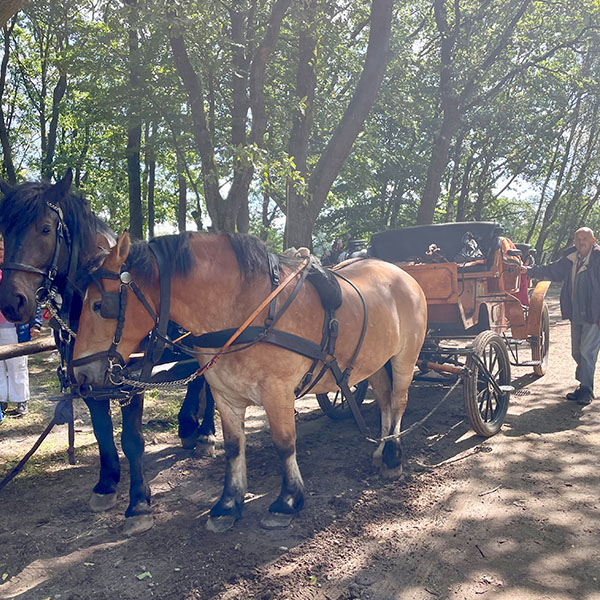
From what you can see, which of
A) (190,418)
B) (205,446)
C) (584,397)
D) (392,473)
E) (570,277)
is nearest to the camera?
(392,473)

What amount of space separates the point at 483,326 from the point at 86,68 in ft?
28.1

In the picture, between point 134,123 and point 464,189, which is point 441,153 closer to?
point 134,123

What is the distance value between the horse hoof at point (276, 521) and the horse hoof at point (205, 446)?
144cm

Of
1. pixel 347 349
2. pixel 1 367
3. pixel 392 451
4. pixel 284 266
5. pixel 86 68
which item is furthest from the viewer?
pixel 86 68

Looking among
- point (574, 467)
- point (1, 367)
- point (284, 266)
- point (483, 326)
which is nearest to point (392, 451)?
point (574, 467)

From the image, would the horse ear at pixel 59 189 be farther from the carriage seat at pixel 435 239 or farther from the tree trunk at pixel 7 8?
the carriage seat at pixel 435 239

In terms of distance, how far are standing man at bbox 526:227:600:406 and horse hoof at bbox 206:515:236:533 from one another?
4.52 metres

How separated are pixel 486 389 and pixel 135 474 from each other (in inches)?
136

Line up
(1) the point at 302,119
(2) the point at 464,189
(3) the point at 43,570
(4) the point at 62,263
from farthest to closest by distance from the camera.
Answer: (2) the point at 464,189
(1) the point at 302,119
(4) the point at 62,263
(3) the point at 43,570

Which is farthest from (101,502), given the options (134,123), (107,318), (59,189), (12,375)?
(134,123)

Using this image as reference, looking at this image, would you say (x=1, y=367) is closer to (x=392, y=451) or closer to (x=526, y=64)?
(x=392, y=451)

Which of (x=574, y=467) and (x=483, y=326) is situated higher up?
(x=483, y=326)

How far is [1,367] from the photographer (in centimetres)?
575

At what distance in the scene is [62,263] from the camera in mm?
3166
